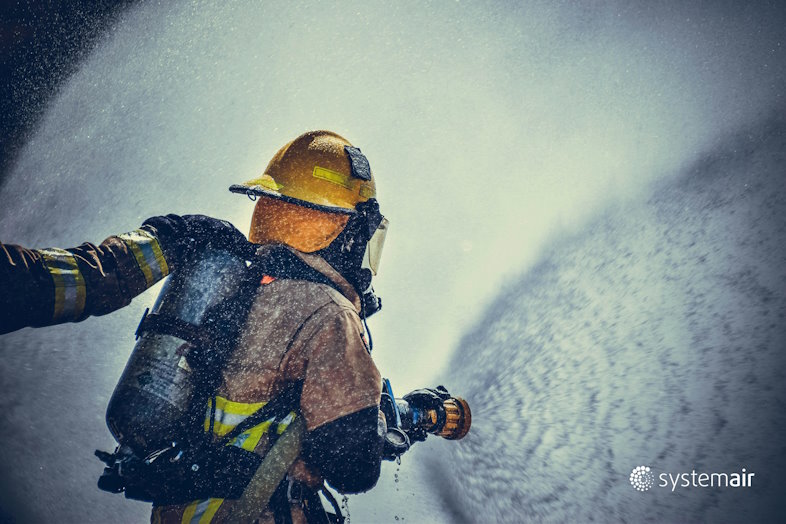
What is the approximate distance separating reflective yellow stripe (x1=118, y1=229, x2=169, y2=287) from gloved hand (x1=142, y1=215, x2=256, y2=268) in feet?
0.10

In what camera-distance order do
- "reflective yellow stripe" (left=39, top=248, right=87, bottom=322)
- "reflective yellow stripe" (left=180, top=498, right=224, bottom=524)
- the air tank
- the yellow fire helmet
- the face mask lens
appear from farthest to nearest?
1. the face mask lens
2. the yellow fire helmet
3. "reflective yellow stripe" (left=180, top=498, right=224, bottom=524)
4. the air tank
5. "reflective yellow stripe" (left=39, top=248, right=87, bottom=322)

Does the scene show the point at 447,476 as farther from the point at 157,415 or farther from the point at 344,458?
the point at 157,415

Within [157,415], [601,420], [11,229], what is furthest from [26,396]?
[601,420]

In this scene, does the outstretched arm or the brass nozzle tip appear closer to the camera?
the outstretched arm

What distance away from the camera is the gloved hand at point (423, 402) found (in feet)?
7.78

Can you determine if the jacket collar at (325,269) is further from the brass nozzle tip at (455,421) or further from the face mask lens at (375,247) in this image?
the brass nozzle tip at (455,421)

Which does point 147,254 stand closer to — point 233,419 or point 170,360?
point 170,360

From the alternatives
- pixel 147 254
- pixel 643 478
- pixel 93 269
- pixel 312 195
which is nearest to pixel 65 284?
pixel 93 269

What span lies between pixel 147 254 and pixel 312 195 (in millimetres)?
920

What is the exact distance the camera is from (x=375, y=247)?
2.31 meters

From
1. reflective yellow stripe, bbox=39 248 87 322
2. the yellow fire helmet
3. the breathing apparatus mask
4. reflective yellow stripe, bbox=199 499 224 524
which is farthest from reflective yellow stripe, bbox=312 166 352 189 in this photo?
reflective yellow stripe, bbox=199 499 224 524

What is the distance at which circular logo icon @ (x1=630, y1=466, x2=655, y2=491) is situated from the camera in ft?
11.7

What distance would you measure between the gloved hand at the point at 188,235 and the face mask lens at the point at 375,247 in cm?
76

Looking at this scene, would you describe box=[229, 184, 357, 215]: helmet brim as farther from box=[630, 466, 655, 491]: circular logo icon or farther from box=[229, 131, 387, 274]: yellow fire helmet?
box=[630, 466, 655, 491]: circular logo icon
